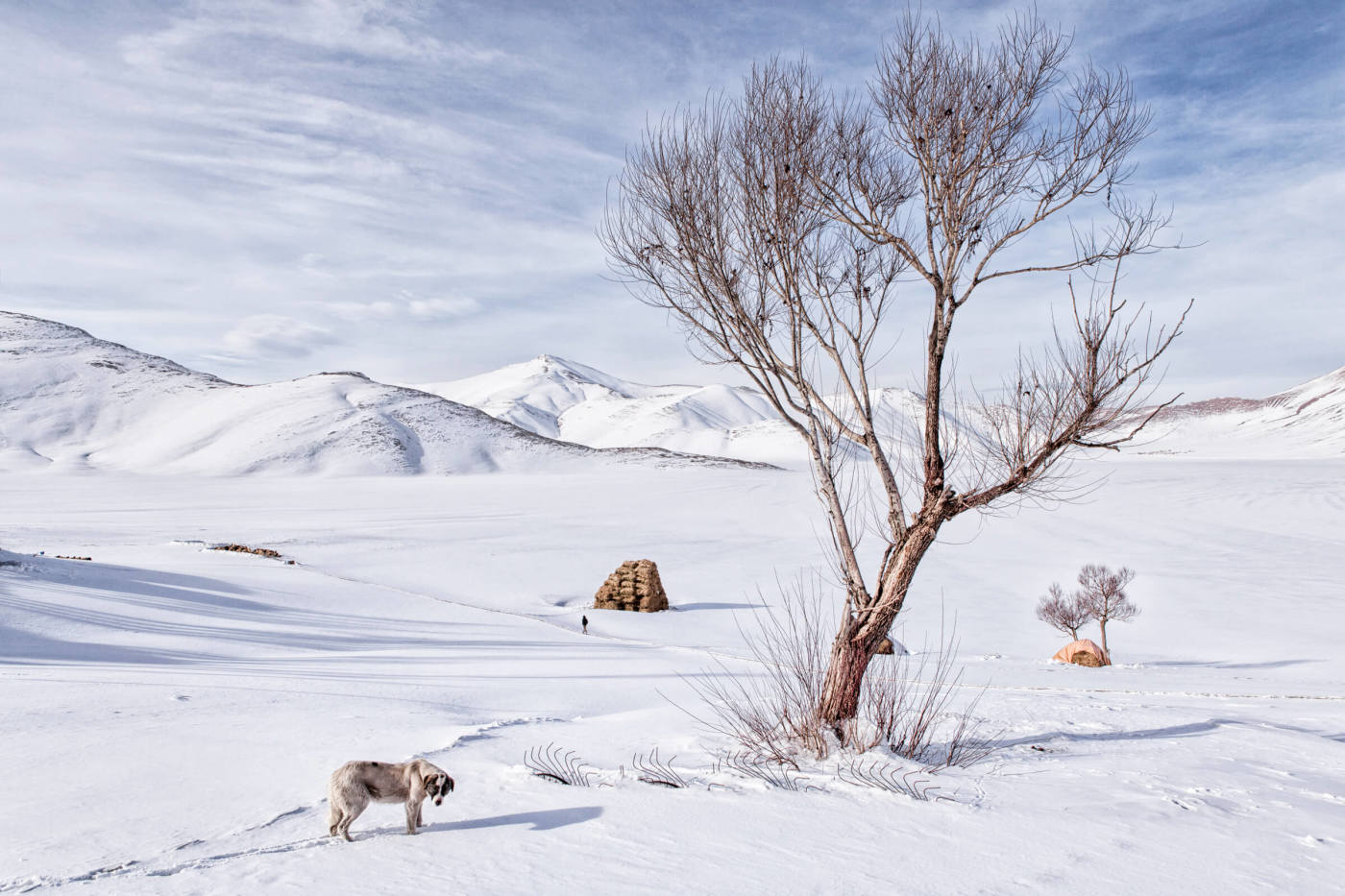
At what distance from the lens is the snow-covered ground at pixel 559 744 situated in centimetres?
321

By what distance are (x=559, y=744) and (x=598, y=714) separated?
3.23 metres

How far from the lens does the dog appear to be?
3.29m

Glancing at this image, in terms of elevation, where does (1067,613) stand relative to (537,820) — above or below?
above

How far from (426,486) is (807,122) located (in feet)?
201

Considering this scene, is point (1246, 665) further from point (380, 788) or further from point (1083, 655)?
point (380, 788)

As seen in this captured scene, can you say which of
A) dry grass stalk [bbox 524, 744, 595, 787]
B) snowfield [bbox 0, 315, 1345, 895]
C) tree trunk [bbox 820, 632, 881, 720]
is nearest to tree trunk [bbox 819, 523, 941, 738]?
tree trunk [bbox 820, 632, 881, 720]

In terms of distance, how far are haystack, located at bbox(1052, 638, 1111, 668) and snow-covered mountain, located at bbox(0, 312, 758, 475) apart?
223 ft

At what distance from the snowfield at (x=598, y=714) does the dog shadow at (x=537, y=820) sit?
0.09ft

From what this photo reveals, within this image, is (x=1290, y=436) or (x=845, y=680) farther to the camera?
(x=1290, y=436)

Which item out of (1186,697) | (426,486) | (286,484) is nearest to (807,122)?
(1186,697)

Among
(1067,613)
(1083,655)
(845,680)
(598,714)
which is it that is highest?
(1067,613)

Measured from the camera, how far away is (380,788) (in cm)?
338

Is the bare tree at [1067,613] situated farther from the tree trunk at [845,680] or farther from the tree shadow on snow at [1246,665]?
the tree trunk at [845,680]

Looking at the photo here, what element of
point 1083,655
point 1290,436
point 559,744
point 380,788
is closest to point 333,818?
point 380,788
